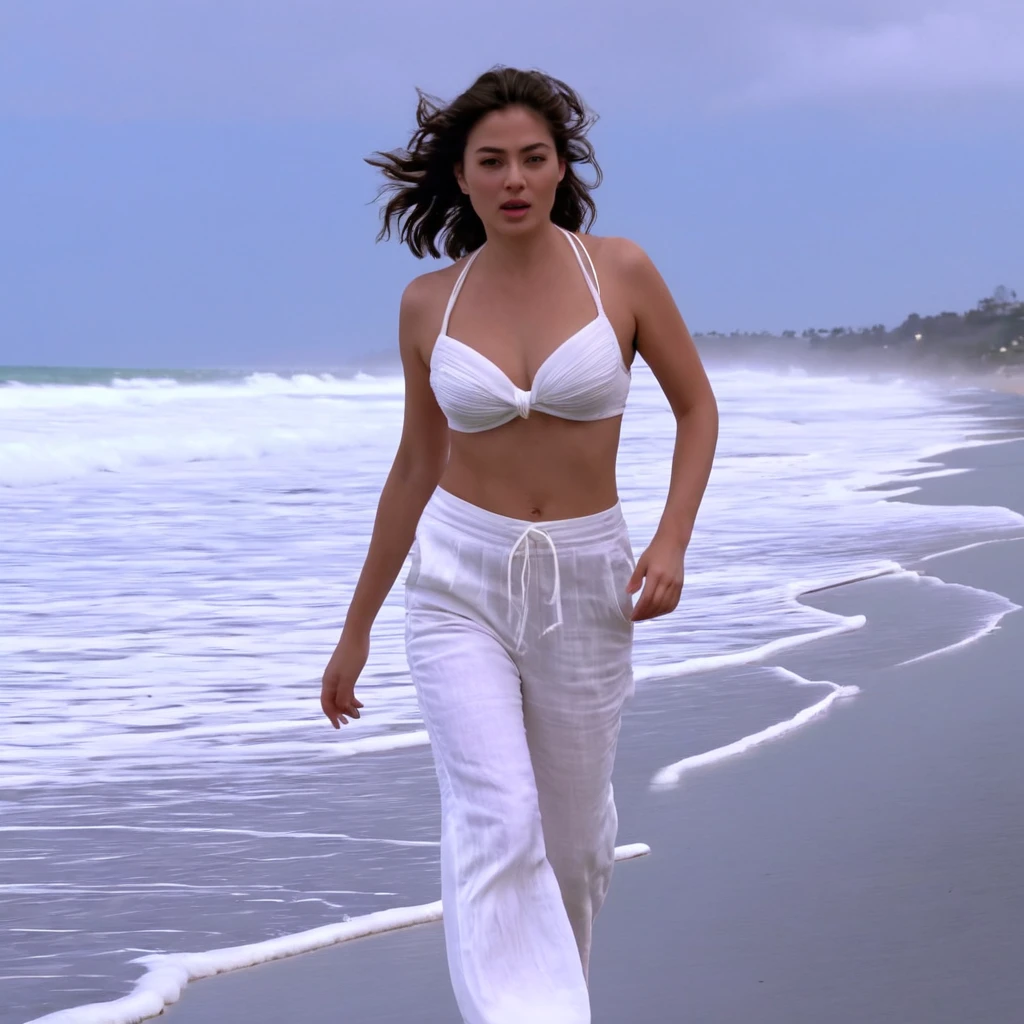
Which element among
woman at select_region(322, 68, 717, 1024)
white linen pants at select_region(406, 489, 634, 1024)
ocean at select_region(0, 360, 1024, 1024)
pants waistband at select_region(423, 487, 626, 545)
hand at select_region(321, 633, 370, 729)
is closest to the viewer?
white linen pants at select_region(406, 489, 634, 1024)

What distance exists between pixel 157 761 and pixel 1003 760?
2815mm

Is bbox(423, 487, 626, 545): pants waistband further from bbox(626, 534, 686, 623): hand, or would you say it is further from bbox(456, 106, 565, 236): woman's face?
bbox(456, 106, 565, 236): woman's face

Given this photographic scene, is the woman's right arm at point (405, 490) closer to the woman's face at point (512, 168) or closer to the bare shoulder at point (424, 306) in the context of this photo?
the bare shoulder at point (424, 306)

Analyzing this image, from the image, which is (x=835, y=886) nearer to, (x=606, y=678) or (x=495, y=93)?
(x=606, y=678)

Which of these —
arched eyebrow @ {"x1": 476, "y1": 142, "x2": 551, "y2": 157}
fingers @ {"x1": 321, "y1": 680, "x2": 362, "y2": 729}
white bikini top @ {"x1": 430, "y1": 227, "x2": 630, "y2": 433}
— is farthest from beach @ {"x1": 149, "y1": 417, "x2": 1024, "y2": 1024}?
arched eyebrow @ {"x1": 476, "y1": 142, "x2": 551, "y2": 157}

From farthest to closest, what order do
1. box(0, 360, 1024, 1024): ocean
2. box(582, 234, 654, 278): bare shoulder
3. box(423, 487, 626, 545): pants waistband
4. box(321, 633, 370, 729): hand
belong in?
box(0, 360, 1024, 1024): ocean, box(321, 633, 370, 729): hand, box(582, 234, 654, 278): bare shoulder, box(423, 487, 626, 545): pants waistband

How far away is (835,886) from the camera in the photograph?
4.20 m

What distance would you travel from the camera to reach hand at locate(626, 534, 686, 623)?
305 centimetres

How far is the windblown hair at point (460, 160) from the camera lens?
10.6ft

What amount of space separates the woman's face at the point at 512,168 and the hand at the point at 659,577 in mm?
680

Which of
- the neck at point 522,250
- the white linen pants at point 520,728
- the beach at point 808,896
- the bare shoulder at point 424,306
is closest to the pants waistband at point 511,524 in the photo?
the white linen pants at point 520,728

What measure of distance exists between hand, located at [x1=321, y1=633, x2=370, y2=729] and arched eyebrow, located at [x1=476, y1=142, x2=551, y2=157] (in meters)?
1.03

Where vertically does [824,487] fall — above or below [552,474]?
below

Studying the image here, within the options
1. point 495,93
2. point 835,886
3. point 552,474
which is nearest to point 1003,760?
point 835,886
